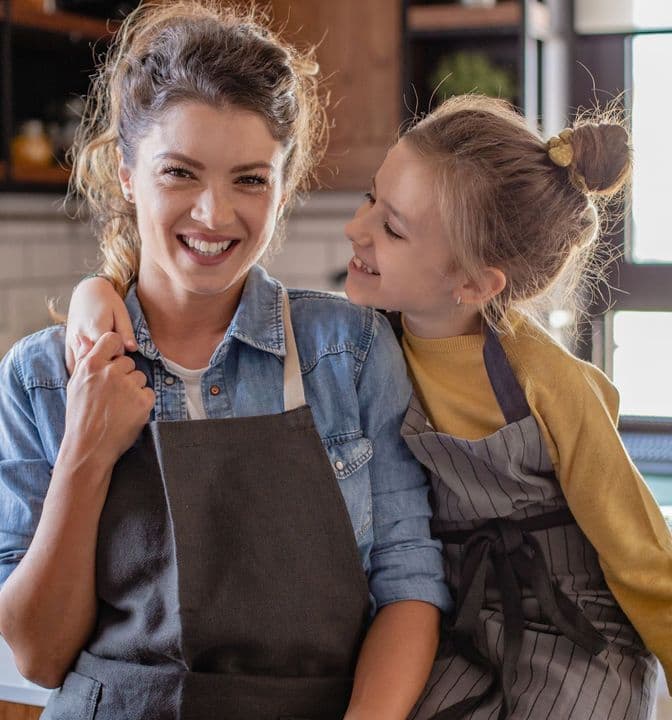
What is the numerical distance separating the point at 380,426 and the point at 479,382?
14cm

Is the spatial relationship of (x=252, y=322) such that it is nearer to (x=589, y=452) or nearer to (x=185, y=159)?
(x=185, y=159)

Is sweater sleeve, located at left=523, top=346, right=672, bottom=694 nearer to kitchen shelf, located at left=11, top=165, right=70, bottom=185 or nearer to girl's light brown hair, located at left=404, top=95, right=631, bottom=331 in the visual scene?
girl's light brown hair, located at left=404, top=95, right=631, bottom=331

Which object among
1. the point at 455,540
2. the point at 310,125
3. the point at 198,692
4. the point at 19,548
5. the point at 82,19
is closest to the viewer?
the point at 198,692

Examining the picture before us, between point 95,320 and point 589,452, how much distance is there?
62 cm

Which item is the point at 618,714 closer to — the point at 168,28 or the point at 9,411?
the point at 9,411

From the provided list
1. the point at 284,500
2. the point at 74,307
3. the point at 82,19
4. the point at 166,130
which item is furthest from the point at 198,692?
the point at 82,19

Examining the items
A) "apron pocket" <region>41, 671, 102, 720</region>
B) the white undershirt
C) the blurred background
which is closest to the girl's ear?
the white undershirt

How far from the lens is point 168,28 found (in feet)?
4.34

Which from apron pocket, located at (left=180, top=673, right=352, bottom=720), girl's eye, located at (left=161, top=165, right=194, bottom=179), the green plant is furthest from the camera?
the green plant

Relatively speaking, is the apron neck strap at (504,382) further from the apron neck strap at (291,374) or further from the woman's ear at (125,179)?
the woman's ear at (125,179)

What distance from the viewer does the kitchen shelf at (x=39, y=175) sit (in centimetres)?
268

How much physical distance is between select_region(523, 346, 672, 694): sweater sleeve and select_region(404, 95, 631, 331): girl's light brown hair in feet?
0.41

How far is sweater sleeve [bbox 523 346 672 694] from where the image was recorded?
1.24m

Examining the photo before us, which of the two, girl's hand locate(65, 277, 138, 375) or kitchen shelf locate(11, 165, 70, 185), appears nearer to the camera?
girl's hand locate(65, 277, 138, 375)
